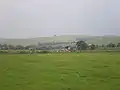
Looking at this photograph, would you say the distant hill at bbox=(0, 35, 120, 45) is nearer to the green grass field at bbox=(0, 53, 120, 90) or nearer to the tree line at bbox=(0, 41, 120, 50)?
the tree line at bbox=(0, 41, 120, 50)

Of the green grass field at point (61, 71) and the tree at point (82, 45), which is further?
the tree at point (82, 45)

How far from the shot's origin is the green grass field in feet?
9.77

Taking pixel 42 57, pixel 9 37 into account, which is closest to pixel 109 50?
pixel 42 57

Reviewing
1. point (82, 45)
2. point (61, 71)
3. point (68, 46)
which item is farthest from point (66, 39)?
point (61, 71)

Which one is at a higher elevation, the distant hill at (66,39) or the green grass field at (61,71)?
the distant hill at (66,39)

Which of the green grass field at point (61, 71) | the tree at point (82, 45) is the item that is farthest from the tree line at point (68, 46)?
the green grass field at point (61, 71)

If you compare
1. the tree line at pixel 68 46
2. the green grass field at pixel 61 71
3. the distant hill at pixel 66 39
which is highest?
the distant hill at pixel 66 39

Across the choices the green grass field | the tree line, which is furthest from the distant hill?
the green grass field

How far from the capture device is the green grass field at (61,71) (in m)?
2.98

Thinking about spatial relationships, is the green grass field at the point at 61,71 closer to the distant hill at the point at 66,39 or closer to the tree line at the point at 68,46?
the tree line at the point at 68,46

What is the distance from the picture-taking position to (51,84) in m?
3.00

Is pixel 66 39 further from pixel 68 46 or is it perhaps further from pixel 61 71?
pixel 61 71

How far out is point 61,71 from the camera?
333cm

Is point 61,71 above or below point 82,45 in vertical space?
below
